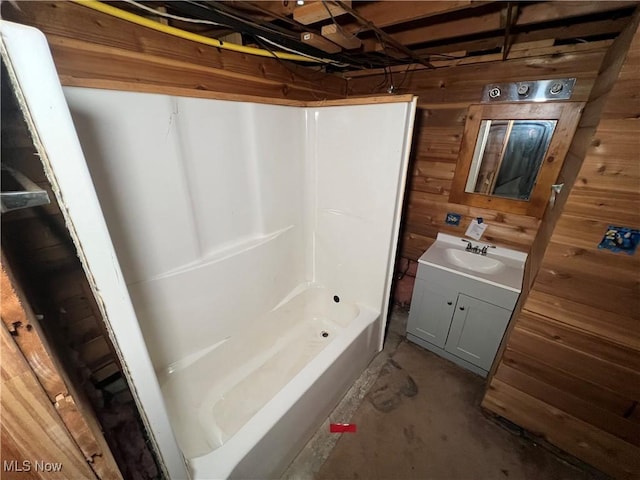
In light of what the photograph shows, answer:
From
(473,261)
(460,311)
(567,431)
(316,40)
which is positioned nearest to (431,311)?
(460,311)

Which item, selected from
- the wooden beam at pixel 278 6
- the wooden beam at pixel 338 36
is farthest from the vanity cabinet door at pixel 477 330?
the wooden beam at pixel 278 6

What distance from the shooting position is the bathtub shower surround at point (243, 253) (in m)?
0.99

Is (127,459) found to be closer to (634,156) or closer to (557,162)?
(634,156)

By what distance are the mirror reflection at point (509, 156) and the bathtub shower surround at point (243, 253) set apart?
0.78 metres

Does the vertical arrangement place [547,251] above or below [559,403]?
above

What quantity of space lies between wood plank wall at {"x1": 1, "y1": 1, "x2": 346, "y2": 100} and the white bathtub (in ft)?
4.50

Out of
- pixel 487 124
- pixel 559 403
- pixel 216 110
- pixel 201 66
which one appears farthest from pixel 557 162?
pixel 201 66

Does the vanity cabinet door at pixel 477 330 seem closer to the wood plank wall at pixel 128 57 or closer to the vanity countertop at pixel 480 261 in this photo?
the vanity countertop at pixel 480 261

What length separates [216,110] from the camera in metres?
1.22

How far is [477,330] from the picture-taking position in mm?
1668

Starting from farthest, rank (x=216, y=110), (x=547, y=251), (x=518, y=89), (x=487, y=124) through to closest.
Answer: (x=487, y=124) → (x=518, y=89) → (x=216, y=110) → (x=547, y=251)

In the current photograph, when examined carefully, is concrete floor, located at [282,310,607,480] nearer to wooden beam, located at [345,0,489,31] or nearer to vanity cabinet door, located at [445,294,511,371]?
vanity cabinet door, located at [445,294,511,371]

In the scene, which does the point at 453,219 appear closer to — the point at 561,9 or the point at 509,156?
the point at 509,156

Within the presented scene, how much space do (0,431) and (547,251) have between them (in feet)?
5.13
